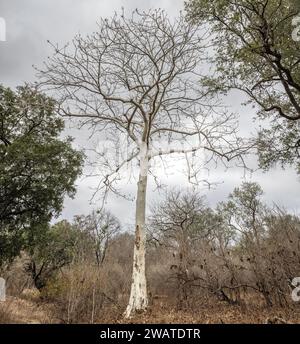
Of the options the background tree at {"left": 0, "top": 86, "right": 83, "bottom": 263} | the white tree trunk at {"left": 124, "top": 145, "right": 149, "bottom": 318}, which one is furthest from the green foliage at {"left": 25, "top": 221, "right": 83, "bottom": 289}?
the white tree trunk at {"left": 124, "top": 145, "right": 149, "bottom": 318}

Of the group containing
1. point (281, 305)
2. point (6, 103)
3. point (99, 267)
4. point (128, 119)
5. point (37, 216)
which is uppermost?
point (6, 103)

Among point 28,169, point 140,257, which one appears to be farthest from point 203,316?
point 28,169

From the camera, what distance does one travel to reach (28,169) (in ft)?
53.4

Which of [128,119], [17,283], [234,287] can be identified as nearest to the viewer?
[17,283]

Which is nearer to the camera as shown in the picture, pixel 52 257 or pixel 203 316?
pixel 203 316

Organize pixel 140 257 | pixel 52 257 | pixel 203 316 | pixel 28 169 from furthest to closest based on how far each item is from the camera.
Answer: pixel 52 257 < pixel 28 169 < pixel 140 257 < pixel 203 316

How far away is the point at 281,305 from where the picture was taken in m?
9.68

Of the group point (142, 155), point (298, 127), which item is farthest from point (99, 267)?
point (298, 127)

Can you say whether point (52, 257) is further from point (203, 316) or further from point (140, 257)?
point (203, 316)

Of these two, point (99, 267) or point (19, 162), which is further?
point (19, 162)

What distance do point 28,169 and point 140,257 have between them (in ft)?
28.8
